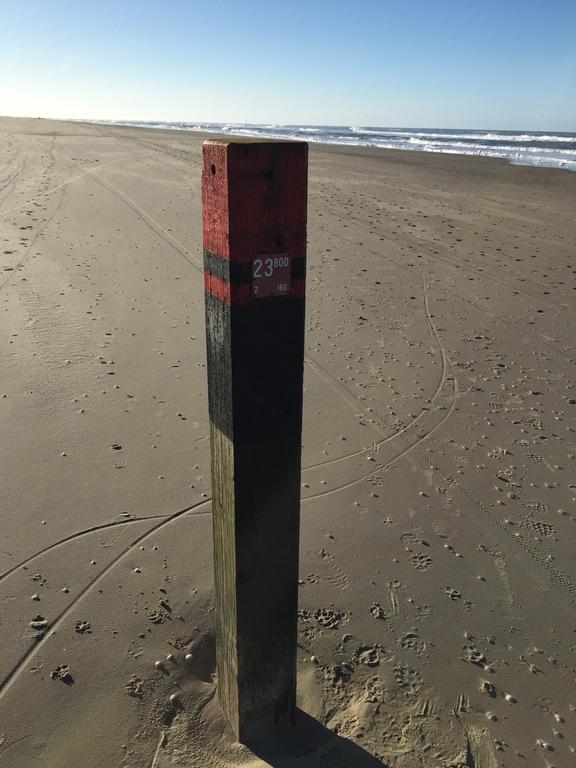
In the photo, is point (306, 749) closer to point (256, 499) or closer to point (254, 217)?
point (256, 499)

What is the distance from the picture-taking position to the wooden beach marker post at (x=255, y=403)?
65.4 inches

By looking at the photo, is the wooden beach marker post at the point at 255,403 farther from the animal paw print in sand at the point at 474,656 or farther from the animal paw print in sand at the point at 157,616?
the animal paw print in sand at the point at 474,656

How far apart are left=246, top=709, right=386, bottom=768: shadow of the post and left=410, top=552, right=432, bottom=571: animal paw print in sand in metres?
1.20

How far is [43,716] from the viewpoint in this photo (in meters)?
2.50

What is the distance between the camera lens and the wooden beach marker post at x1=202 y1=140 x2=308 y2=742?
1662 mm

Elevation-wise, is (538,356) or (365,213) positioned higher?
(365,213)

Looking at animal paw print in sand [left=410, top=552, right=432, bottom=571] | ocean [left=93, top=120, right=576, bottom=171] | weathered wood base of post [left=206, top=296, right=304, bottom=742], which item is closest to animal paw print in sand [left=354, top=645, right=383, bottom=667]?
weathered wood base of post [left=206, top=296, right=304, bottom=742]

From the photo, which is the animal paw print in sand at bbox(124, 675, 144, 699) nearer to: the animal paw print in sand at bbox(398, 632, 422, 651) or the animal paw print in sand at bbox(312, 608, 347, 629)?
the animal paw print in sand at bbox(312, 608, 347, 629)

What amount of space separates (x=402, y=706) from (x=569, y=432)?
10.2 ft

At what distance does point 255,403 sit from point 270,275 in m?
0.42

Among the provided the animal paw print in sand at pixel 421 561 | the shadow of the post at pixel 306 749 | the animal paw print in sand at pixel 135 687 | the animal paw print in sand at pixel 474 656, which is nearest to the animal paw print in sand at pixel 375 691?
the shadow of the post at pixel 306 749

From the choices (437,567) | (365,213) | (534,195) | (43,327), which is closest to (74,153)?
(365,213)

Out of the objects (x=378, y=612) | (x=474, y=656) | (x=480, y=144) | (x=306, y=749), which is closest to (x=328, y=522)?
(x=378, y=612)

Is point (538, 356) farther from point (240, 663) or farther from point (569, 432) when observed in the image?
point (240, 663)
